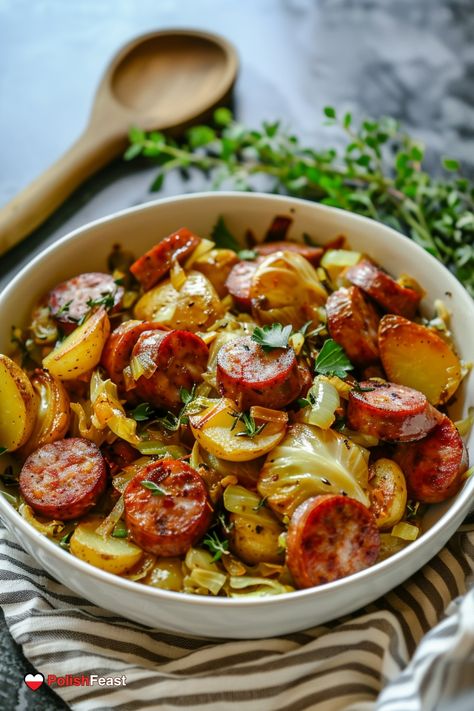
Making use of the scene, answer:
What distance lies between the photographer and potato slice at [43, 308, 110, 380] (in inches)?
→ 90.7

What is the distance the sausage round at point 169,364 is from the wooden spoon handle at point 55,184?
115 centimetres

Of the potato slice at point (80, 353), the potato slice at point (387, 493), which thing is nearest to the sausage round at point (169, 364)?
the potato slice at point (80, 353)

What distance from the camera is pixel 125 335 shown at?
230cm

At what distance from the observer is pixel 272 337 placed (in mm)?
2193

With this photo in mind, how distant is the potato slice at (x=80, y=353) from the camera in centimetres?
230

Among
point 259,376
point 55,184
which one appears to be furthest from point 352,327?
point 55,184

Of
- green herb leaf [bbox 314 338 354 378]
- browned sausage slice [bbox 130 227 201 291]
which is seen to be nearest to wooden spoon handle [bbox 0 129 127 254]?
browned sausage slice [bbox 130 227 201 291]

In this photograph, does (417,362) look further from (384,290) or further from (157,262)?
(157,262)

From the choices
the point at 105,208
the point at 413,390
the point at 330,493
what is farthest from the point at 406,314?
the point at 105,208

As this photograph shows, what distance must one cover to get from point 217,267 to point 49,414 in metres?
0.75

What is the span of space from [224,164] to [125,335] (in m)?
1.44

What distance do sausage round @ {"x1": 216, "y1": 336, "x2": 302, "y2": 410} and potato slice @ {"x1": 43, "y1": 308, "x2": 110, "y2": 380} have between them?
0.38 m

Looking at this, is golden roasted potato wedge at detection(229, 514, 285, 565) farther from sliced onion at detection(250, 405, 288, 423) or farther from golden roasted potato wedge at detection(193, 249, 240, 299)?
golden roasted potato wedge at detection(193, 249, 240, 299)

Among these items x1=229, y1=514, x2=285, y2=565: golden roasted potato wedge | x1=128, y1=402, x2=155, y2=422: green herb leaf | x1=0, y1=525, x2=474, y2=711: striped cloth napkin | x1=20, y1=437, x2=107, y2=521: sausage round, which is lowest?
x1=0, y1=525, x2=474, y2=711: striped cloth napkin
